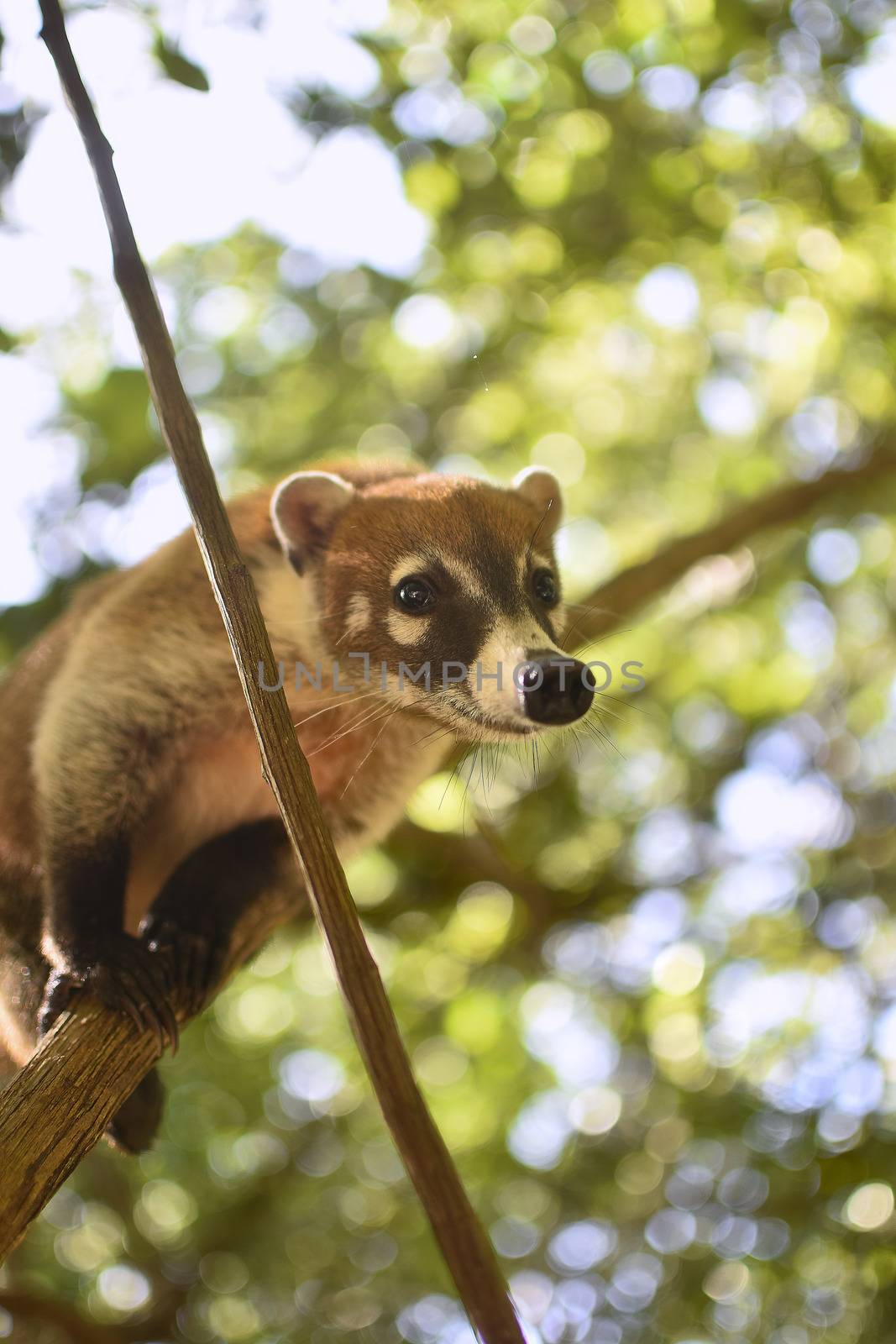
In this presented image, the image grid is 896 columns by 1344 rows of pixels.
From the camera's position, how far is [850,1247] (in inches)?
168

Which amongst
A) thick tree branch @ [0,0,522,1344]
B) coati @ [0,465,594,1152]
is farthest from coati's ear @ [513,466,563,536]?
thick tree branch @ [0,0,522,1344]

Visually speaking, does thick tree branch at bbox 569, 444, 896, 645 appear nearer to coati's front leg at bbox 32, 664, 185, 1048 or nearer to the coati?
the coati

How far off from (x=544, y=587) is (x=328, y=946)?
203 centimetres

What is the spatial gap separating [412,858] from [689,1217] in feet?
7.31

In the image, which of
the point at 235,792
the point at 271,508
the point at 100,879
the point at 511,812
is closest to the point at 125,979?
the point at 100,879

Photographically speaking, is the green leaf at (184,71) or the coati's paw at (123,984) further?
the green leaf at (184,71)

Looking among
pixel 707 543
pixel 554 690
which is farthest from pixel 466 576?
pixel 707 543

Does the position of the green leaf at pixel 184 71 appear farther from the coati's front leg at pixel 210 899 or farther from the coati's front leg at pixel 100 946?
the coati's front leg at pixel 210 899

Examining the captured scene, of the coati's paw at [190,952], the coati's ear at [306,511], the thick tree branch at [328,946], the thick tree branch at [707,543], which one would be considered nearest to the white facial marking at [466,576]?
the coati's ear at [306,511]

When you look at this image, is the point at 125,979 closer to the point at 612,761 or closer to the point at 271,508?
the point at 271,508

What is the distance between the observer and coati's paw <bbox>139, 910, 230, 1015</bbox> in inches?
138

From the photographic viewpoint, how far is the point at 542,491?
14.6 feet

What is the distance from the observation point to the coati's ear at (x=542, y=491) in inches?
172

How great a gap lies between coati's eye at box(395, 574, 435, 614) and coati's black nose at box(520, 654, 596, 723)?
0.61 m
